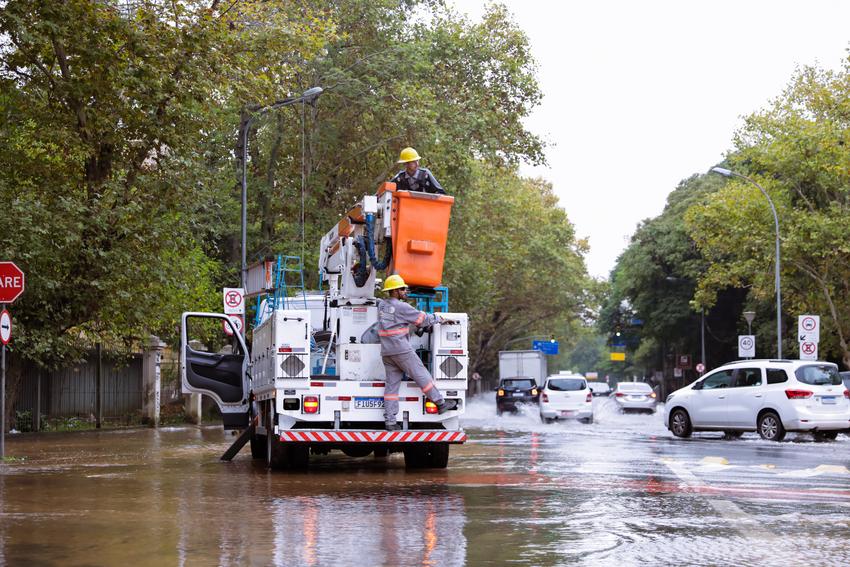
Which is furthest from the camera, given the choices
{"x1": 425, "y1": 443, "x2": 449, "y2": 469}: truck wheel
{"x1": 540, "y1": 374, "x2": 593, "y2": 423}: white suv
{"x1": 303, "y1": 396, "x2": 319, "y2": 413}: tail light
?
{"x1": 540, "y1": 374, "x2": 593, "y2": 423}: white suv

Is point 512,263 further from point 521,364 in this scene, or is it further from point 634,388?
point 634,388

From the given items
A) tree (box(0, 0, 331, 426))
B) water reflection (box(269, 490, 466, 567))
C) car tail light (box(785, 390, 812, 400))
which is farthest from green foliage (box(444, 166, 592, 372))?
water reflection (box(269, 490, 466, 567))

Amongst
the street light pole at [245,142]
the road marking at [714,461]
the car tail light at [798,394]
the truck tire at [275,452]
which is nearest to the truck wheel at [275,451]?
the truck tire at [275,452]

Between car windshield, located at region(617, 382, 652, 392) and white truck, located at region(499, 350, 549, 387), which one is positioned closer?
car windshield, located at region(617, 382, 652, 392)

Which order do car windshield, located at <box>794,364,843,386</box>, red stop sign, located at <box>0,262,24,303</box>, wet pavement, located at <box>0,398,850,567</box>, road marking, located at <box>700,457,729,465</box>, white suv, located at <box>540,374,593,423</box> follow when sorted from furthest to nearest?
white suv, located at <box>540,374,593,423</box> < car windshield, located at <box>794,364,843,386</box> < red stop sign, located at <box>0,262,24,303</box> < road marking, located at <box>700,457,729,465</box> < wet pavement, located at <box>0,398,850,567</box>

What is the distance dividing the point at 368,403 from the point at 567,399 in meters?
20.8

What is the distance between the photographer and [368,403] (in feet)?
51.0

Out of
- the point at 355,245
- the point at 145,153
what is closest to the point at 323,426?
the point at 355,245

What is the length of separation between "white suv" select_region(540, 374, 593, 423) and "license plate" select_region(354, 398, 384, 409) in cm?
2069

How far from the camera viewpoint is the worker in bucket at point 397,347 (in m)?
15.2

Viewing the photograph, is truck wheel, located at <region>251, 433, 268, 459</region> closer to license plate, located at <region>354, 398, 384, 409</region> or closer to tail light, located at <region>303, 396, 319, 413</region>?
tail light, located at <region>303, 396, 319, 413</region>

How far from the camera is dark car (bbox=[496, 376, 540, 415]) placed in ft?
147

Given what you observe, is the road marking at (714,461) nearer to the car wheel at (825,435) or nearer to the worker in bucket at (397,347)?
the worker in bucket at (397,347)

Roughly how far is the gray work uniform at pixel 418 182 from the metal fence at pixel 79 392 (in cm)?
1797
